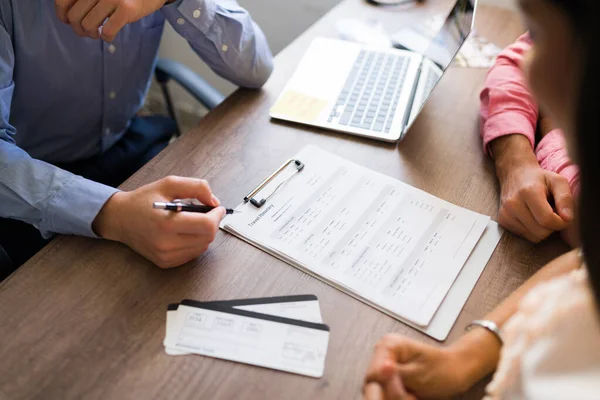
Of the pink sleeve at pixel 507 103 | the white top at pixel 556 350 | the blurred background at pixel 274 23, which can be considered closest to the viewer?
the white top at pixel 556 350

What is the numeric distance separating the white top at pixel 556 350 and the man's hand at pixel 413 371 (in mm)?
59

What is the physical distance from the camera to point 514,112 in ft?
3.11

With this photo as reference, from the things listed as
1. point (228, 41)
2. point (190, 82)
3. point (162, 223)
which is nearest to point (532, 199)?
point (162, 223)

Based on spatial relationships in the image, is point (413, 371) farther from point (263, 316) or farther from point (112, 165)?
point (112, 165)

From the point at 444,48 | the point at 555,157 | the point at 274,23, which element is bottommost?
the point at 274,23

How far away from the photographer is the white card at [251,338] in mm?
624

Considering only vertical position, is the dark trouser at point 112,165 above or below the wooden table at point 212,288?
below

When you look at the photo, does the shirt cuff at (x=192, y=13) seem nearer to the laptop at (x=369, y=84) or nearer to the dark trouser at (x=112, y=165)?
the laptop at (x=369, y=84)

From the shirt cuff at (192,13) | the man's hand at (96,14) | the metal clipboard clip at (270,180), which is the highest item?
the man's hand at (96,14)

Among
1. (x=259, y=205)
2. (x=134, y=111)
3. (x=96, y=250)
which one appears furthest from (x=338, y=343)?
(x=134, y=111)

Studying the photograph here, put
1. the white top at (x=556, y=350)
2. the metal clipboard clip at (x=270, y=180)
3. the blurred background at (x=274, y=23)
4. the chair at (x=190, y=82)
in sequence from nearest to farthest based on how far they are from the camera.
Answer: the white top at (x=556, y=350) < the metal clipboard clip at (x=270, y=180) < the chair at (x=190, y=82) < the blurred background at (x=274, y=23)

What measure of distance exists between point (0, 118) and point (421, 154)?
713mm

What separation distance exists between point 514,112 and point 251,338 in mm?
644

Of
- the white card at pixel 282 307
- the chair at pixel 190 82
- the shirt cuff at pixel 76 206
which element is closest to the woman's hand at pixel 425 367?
the white card at pixel 282 307
